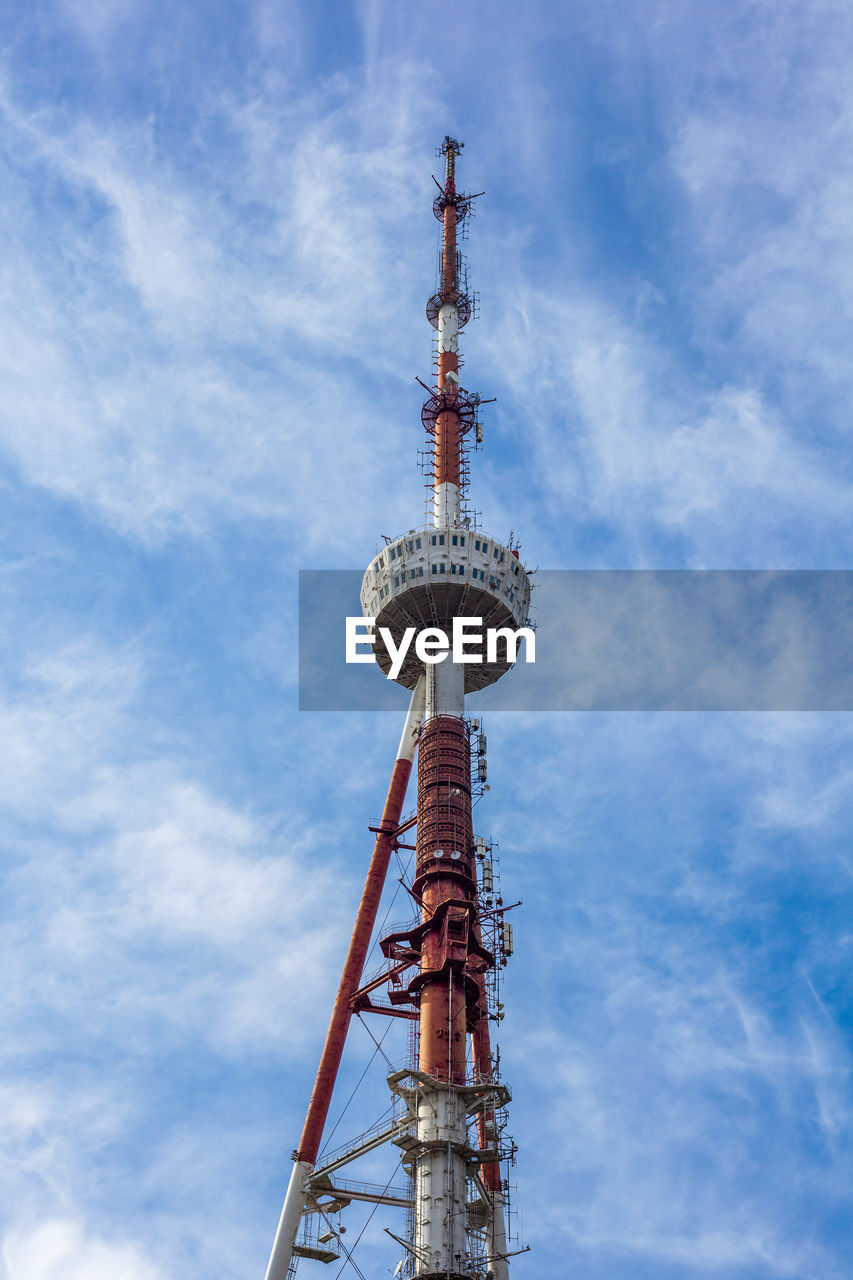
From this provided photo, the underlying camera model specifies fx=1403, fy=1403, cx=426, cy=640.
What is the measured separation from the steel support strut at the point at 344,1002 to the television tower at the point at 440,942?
0.08 meters

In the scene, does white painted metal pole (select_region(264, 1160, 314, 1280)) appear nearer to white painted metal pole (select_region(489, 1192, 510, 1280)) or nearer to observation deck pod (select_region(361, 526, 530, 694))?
white painted metal pole (select_region(489, 1192, 510, 1280))

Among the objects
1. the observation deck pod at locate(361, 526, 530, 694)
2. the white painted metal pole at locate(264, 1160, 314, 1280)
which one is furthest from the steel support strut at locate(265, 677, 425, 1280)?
the observation deck pod at locate(361, 526, 530, 694)

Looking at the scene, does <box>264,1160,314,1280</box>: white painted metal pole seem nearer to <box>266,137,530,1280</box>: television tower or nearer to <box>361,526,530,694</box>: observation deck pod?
<box>266,137,530,1280</box>: television tower

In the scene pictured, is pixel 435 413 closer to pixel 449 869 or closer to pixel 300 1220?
pixel 449 869

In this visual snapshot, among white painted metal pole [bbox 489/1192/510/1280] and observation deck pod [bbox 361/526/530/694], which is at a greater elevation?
observation deck pod [bbox 361/526/530/694]

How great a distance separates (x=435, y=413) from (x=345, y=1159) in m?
57.8

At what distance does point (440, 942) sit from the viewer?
8162 cm

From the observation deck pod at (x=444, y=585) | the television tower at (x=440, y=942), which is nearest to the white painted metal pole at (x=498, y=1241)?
the television tower at (x=440, y=942)

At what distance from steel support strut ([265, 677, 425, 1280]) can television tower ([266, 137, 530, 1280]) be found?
0.08 m

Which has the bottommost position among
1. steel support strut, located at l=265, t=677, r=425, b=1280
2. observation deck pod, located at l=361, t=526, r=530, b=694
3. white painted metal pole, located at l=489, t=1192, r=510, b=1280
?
white painted metal pole, located at l=489, t=1192, r=510, b=1280

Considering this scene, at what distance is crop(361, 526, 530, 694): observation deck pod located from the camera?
318 feet

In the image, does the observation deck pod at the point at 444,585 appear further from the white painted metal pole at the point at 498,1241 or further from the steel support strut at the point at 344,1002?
the white painted metal pole at the point at 498,1241

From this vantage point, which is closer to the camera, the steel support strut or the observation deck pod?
the steel support strut

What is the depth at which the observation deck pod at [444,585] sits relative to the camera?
96.9 meters
